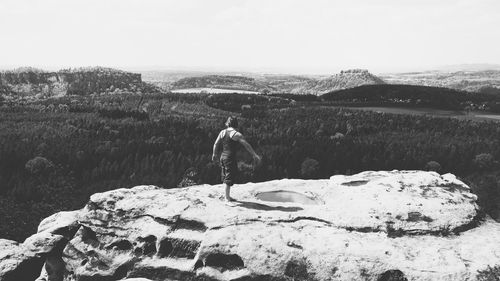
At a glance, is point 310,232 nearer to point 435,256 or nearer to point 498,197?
point 435,256

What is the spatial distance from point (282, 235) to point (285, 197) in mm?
3519

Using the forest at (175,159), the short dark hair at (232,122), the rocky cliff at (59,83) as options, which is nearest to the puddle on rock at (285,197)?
the short dark hair at (232,122)

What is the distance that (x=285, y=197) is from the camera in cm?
1609

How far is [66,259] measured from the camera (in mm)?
14758

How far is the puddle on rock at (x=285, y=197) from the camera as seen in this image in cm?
1553

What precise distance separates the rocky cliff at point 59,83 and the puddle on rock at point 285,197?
16610cm

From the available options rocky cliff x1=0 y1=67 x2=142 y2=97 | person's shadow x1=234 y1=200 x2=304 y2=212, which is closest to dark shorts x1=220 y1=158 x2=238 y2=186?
person's shadow x1=234 y1=200 x2=304 y2=212

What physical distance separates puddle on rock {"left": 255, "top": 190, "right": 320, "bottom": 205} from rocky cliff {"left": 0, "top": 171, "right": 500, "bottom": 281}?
0.14 feet

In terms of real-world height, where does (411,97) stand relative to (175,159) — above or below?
below

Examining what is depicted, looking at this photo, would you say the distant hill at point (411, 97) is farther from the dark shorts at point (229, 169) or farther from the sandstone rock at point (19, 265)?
the sandstone rock at point (19, 265)

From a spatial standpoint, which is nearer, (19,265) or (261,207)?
(261,207)

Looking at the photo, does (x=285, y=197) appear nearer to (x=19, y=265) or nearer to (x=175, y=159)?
(x=19, y=265)

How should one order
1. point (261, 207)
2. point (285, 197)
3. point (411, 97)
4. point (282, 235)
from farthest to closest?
point (411, 97), point (285, 197), point (261, 207), point (282, 235)

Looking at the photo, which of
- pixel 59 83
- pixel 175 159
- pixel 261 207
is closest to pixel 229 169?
pixel 261 207
